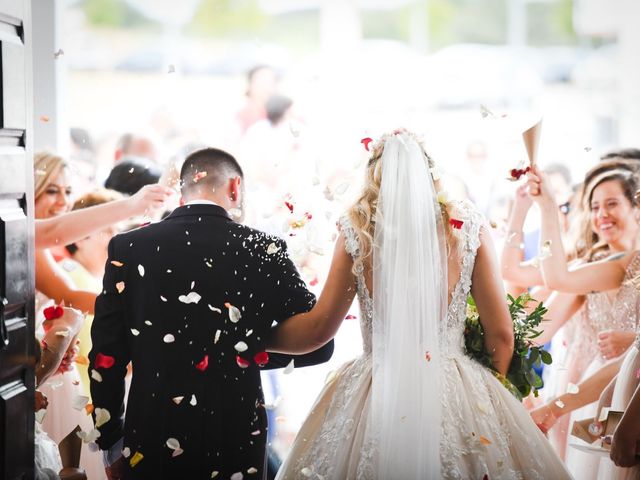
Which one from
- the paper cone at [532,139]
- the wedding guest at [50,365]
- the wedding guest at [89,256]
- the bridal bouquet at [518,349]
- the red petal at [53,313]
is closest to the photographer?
the wedding guest at [50,365]

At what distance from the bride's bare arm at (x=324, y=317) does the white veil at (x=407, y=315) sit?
131 mm

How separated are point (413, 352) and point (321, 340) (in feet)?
1.28

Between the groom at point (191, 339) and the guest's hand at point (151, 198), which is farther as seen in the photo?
the guest's hand at point (151, 198)

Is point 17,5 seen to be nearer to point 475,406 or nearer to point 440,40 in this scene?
point 475,406

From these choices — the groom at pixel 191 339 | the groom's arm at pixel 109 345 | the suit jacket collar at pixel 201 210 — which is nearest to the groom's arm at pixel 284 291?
the groom at pixel 191 339

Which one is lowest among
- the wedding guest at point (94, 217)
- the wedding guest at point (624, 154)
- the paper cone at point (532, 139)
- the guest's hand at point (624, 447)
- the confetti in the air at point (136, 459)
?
the confetti in the air at point (136, 459)

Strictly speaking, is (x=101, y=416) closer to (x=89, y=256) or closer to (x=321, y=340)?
(x=321, y=340)

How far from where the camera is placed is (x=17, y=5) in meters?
2.56

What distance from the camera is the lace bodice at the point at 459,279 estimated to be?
271 centimetres

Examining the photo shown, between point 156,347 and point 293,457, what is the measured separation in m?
0.61

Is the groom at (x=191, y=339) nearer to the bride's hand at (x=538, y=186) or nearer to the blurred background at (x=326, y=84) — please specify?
the bride's hand at (x=538, y=186)

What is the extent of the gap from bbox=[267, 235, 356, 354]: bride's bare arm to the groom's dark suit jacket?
6 cm

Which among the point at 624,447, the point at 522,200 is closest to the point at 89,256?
the point at 522,200

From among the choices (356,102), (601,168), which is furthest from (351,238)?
(356,102)
